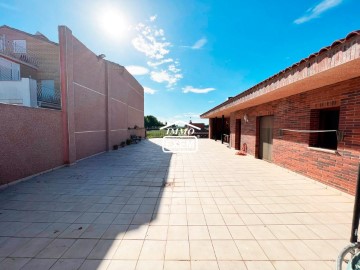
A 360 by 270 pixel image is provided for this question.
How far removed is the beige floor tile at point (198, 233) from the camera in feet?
9.01

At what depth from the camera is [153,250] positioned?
8.08ft

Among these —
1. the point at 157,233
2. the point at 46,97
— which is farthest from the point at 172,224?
the point at 46,97

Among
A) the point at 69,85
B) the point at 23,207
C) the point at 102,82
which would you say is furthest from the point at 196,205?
the point at 102,82

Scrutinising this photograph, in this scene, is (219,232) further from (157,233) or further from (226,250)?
(157,233)

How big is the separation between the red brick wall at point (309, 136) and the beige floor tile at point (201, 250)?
13.0 ft

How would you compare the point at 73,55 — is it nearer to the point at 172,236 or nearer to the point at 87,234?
the point at 87,234

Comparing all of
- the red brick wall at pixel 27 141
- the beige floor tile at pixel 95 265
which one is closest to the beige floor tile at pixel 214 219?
the beige floor tile at pixel 95 265

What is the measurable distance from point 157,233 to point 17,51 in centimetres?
1671

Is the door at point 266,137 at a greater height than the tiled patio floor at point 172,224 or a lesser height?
greater

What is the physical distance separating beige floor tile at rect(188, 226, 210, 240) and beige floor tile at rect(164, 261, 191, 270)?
515 mm

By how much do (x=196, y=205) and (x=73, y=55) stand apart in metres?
8.34

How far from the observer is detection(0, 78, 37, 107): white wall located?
9086 millimetres

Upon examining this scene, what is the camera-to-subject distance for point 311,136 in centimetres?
558

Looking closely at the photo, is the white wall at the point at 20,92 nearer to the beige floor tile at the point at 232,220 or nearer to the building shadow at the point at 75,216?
the building shadow at the point at 75,216
